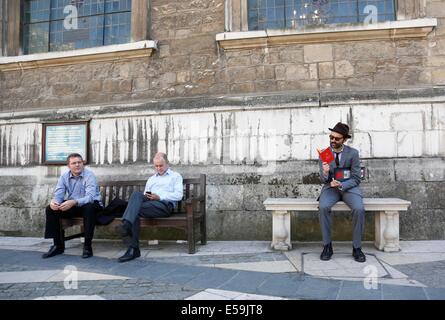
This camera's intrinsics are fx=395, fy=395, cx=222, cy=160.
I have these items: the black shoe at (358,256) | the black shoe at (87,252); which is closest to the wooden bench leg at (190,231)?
the black shoe at (87,252)

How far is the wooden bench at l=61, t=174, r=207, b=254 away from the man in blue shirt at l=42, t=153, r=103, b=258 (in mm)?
144

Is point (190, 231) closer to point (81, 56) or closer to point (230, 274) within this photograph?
point (230, 274)

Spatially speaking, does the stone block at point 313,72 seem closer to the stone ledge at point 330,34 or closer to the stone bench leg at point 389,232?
the stone ledge at point 330,34

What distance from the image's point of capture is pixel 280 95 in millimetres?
6102

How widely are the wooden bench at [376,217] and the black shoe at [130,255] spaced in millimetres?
1732

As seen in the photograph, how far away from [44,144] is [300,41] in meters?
4.68

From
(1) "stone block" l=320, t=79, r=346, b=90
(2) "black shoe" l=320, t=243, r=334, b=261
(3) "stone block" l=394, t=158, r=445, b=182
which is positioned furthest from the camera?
(1) "stone block" l=320, t=79, r=346, b=90

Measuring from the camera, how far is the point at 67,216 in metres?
5.29

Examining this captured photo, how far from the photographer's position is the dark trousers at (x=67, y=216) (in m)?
5.10

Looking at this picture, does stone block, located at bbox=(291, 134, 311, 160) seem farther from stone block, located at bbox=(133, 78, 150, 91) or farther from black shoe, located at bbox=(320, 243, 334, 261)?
stone block, located at bbox=(133, 78, 150, 91)

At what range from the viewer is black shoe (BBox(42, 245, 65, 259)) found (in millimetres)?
5043

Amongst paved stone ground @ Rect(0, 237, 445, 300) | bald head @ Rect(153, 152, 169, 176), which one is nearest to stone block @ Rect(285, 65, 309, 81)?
bald head @ Rect(153, 152, 169, 176)

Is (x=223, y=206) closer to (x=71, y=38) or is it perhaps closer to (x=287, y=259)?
(x=287, y=259)

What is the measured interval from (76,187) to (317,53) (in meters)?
4.09
